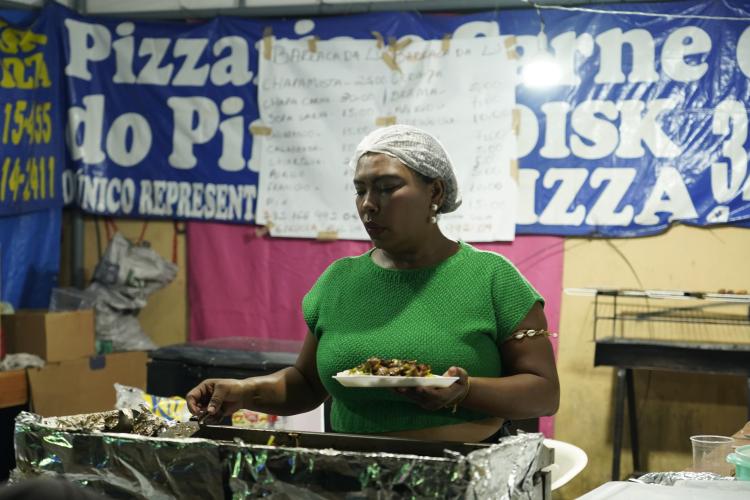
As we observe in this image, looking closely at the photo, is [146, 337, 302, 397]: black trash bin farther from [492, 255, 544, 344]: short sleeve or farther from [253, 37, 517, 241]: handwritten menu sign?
[492, 255, 544, 344]: short sleeve

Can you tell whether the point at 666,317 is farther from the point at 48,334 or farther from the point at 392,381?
the point at 392,381

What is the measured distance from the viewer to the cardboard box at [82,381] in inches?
192

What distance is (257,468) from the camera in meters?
1.48

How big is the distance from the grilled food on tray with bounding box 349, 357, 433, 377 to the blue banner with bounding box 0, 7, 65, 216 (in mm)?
4142

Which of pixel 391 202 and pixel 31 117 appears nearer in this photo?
pixel 391 202

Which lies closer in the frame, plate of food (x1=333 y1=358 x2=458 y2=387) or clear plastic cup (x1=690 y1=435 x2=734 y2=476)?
plate of food (x1=333 y1=358 x2=458 y2=387)

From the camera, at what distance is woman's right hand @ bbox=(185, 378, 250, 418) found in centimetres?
186

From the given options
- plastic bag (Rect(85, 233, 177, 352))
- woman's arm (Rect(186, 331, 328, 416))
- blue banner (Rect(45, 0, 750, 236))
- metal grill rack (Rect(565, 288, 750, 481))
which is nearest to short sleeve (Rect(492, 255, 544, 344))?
woman's arm (Rect(186, 331, 328, 416))

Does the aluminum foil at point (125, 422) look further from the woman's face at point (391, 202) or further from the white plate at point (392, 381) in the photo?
the woman's face at point (391, 202)

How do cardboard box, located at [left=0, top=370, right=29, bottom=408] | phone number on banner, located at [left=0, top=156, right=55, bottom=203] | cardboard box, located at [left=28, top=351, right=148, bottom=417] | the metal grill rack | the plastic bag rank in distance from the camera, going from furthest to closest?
the plastic bag, phone number on banner, located at [left=0, top=156, right=55, bottom=203], cardboard box, located at [left=28, top=351, right=148, bottom=417], cardboard box, located at [left=0, top=370, right=29, bottom=408], the metal grill rack

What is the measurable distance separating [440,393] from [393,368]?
152mm

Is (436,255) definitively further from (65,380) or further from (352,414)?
(65,380)

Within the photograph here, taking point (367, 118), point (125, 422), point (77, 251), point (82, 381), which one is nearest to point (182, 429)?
point (125, 422)

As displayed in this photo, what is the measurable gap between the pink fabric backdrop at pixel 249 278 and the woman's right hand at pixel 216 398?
3.44 meters
